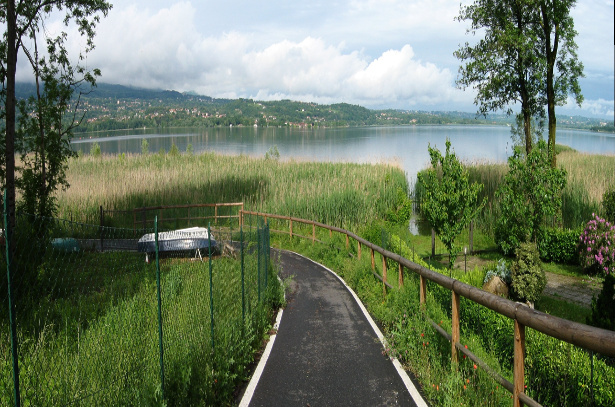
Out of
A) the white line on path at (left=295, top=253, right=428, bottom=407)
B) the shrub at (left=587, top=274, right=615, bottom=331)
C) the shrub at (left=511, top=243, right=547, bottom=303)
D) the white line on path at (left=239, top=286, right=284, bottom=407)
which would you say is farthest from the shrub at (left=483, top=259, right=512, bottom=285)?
the white line on path at (left=239, top=286, right=284, bottom=407)

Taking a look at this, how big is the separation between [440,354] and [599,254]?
13.4 metres

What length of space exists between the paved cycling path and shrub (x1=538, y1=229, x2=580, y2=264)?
12.6m

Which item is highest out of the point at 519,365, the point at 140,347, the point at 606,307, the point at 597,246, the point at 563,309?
the point at 519,365

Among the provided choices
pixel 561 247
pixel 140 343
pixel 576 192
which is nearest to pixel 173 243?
pixel 140 343

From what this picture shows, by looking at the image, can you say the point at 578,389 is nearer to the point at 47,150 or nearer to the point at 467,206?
the point at 467,206

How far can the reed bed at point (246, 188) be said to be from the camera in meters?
27.4

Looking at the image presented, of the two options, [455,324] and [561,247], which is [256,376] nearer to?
[455,324]

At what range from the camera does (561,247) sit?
2114cm

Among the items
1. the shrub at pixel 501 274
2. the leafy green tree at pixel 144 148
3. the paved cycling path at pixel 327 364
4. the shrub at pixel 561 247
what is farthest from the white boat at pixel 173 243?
the leafy green tree at pixel 144 148

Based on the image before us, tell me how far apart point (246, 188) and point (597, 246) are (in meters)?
20.5

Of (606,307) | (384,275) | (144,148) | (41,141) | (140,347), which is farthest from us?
(144,148)

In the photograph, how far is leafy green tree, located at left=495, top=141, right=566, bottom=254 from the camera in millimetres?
17359

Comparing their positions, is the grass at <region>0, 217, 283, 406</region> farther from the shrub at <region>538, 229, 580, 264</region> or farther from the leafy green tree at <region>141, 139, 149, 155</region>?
the leafy green tree at <region>141, 139, 149, 155</region>

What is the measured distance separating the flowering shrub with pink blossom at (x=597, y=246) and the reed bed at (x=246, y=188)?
11.1 meters
